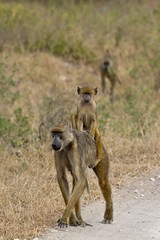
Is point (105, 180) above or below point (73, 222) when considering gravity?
above

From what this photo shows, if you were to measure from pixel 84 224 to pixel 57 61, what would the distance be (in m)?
11.6

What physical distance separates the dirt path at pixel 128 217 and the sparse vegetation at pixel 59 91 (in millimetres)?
229

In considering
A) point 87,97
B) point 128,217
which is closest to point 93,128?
point 87,97

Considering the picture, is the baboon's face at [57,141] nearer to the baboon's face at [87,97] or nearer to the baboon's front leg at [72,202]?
the baboon's front leg at [72,202]

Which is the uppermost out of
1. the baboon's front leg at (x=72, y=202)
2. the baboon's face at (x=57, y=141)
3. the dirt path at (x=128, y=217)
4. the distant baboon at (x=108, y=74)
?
the distant baboon at (x=108, y=74)

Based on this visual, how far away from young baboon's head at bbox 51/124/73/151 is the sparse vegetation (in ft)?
2.75

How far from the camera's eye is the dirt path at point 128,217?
22.1ft

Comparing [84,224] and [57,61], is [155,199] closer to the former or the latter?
[84,224]

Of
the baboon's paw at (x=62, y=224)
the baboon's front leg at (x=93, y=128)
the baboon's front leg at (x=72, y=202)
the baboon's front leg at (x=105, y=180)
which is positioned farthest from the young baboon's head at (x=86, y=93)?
the baboon's paw at (x=62, y=224)

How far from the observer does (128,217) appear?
7.44 m

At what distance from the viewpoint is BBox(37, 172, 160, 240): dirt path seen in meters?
6.73

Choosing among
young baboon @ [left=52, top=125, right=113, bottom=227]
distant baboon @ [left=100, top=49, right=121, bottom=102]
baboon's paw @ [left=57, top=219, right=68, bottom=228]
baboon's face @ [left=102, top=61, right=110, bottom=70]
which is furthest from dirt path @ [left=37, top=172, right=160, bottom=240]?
baboon's face @ [left=102, top=61, right=110, bottom=70]

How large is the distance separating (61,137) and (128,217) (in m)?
1.30

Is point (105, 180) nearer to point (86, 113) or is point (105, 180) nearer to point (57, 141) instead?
point (57, 141)
